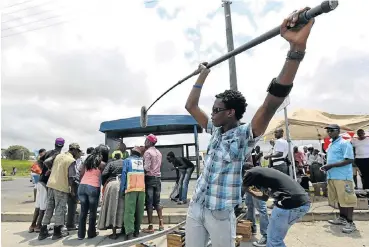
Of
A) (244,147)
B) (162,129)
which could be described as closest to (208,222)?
(244,147)

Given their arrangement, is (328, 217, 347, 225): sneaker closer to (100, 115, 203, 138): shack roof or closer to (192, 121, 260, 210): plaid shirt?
(100, 115, 203, 138): shack roof

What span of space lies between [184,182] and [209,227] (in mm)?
6122

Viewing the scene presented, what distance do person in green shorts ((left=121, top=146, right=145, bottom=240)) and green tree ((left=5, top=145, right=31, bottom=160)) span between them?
79.0 m

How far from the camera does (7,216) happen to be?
728 cm

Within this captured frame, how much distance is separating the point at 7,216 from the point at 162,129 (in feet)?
16.0

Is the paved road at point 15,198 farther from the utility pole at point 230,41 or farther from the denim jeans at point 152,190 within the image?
the utility pole at point 230,41

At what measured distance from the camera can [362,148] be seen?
7.77 m

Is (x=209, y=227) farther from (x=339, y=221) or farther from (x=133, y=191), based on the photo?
(x=339, y=221)

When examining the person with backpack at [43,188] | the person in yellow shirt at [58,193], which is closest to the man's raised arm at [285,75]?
the person in yellow shirt at [58,193]

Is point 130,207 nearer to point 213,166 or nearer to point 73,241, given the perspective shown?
point 73,241

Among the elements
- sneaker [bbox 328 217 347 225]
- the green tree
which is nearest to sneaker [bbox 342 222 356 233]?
sneaker [bbox 328 217 347 225]

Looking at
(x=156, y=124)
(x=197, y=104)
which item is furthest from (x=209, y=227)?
(x=156, y=124)

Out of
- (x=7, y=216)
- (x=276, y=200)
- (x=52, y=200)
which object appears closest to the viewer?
(x=276, y=200)

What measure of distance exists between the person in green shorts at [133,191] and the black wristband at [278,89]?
4.16 meters
